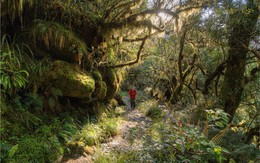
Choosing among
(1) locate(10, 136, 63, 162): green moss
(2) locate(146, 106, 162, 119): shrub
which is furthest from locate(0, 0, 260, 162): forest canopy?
(2) locate(146, 106, 162, 119): shrub

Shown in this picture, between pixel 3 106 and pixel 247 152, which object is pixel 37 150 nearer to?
pixel 3 106

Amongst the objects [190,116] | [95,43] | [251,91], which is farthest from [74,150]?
[251,91]

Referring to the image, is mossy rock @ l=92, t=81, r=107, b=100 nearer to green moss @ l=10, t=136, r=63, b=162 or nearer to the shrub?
green moss @ l=10, t=136, r=63, b=162

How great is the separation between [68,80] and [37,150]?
208cm

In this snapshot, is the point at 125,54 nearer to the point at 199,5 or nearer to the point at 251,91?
the point at 199,5

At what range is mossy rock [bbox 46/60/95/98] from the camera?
5.14 m

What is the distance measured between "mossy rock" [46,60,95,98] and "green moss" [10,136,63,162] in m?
1.52

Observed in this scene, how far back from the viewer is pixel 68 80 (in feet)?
17.3

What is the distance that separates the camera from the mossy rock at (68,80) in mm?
5137

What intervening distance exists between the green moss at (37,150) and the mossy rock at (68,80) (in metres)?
1.52

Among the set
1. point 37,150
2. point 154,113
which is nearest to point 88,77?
point 37,150

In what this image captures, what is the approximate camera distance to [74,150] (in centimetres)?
456

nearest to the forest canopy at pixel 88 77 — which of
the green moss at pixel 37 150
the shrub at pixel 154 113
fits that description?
the green moss at pixel 37 150

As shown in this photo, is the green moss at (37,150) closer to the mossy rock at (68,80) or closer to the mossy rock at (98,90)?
the mossy rock at (68,80)
